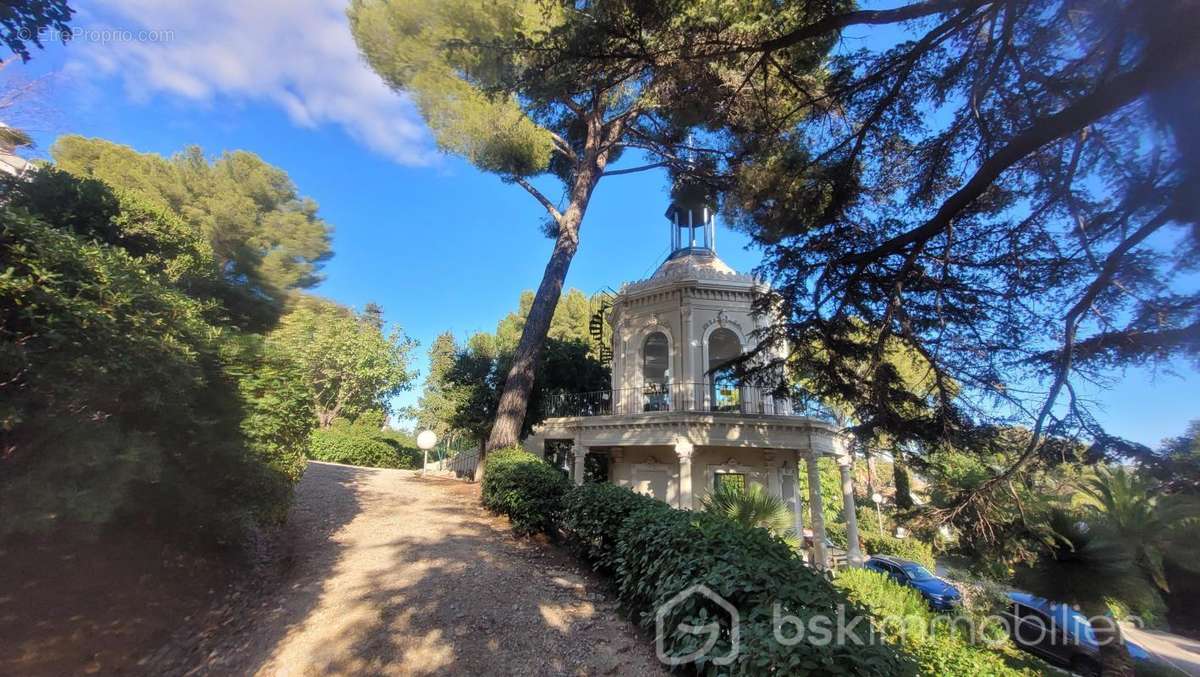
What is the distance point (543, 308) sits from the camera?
1105 cm

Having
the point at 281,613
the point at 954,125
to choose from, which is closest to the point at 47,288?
the point at 281,613

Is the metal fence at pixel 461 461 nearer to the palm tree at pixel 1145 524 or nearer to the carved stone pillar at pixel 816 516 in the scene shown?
the carved stone pillar at pixel 816 516

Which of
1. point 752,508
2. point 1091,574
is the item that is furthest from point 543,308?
point 1091,574

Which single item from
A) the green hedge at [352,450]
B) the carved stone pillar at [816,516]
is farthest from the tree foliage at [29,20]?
the green hedge at [352,450]

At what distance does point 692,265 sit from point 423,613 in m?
11.4

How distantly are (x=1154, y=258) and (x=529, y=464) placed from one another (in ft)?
25.5

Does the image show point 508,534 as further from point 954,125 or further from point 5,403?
point 954,125

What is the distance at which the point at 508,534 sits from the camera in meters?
7.03

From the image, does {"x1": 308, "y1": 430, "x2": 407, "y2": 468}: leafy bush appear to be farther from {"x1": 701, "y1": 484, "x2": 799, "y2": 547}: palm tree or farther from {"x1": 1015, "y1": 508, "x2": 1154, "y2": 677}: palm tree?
{"x1": 1015, "y1": 508, "x2": 1154, "y2": 677}: palm tree

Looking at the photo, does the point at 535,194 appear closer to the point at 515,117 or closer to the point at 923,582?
the point at 515,117

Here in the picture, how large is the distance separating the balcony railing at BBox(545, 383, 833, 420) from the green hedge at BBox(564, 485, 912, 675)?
614 cm

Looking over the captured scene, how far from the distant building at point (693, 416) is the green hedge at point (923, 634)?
3.58 meters

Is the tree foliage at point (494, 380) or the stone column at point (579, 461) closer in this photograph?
the stone column at point (579, 461)

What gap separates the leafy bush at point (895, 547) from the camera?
17.7 metres
